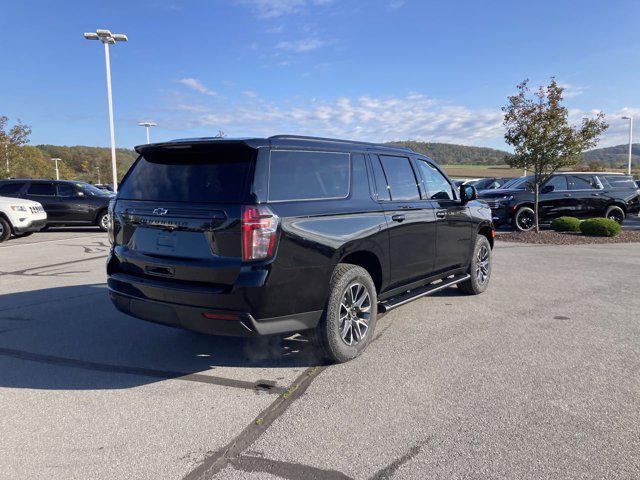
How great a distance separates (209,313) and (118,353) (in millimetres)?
1504

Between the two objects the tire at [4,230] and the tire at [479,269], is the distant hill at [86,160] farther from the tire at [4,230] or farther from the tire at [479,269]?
the tire at [479,269]

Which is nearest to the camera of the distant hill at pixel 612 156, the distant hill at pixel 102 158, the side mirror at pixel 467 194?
the side mirror at pixel 467 194

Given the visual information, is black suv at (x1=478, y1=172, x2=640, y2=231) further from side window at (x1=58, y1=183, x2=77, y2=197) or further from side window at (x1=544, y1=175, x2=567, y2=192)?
side window at (x1=58, y1=183, x2=77, y2=197)

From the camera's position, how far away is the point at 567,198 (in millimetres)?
16016

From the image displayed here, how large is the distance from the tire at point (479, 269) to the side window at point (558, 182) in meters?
10.3

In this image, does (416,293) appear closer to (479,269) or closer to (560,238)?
(479,269)

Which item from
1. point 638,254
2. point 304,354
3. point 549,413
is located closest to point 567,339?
point 549,413

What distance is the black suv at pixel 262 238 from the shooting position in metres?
3.46

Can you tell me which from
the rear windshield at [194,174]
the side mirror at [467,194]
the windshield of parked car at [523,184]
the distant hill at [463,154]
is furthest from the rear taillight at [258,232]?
the distant hill at [463,154]

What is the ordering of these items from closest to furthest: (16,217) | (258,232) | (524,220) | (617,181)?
(258,232) → (16,217) → (524,220) → (617,181)

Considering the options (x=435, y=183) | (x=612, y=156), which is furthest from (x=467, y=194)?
(x=612, y=156)

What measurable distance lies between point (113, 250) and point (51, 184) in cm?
1362

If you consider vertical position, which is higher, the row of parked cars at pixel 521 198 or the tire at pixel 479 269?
the row of parked cars at pixel 521 198

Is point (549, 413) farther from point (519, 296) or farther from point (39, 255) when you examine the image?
point (39, 255)
